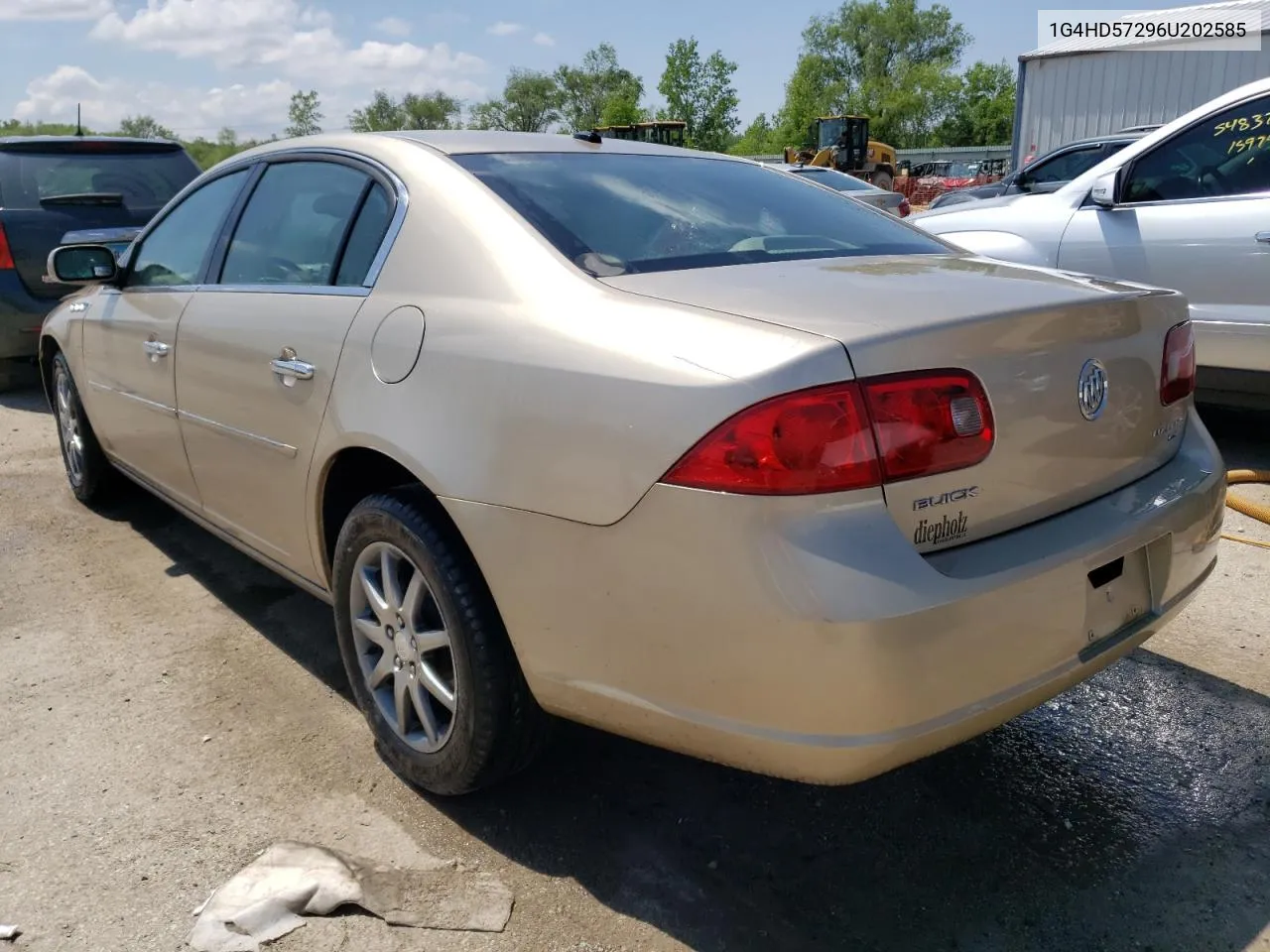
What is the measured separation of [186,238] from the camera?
143 inches

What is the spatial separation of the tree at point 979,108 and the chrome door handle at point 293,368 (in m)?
90.3

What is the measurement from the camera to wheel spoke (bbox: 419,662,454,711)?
2342mm

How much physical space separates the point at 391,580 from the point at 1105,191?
14.2 ft

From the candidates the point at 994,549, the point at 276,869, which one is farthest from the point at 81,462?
the point at 994,549

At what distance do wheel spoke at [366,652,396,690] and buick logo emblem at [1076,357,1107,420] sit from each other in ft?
5.43

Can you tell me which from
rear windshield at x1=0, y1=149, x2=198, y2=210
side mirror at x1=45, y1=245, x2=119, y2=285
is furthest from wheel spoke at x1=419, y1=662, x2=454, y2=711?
rear windshield at x1=0, y1=149, x2=198, y2=210

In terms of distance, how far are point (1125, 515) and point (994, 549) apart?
0.42m

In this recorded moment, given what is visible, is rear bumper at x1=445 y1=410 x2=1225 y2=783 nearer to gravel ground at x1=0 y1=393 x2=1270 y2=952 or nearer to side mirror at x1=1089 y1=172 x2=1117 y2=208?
gravel ground at x1=0 y1=393 x2=1270 y2=952

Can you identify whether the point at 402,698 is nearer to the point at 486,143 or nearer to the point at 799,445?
the point at 799,445

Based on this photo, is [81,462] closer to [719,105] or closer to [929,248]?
[929,248]

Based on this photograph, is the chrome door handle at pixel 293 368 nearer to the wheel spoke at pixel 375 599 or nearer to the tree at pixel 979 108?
the wheel spoke at pixel 375 599

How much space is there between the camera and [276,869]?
2.25m

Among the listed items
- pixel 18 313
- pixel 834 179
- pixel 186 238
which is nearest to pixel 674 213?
pixel 186 238

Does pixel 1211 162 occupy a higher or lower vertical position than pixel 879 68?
lower
